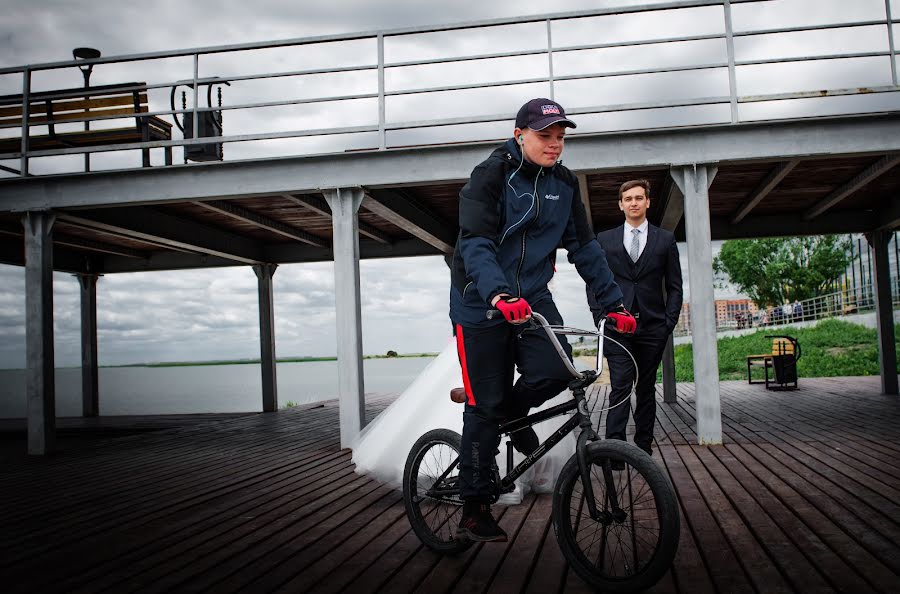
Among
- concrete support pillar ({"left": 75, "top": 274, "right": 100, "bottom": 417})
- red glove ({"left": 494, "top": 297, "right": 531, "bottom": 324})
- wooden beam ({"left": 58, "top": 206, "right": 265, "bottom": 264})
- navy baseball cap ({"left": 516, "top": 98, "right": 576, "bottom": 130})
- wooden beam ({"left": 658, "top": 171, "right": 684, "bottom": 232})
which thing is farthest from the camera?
concrete support pillar ({"left": 75, "top": 274, "right": 100, "bottom": 417})

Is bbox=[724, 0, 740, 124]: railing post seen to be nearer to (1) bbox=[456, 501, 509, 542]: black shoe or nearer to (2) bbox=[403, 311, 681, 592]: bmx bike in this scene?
(2) bbox=[403, 311, 681, 592]: bmx bike

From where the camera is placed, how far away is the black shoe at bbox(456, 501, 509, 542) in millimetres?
2797

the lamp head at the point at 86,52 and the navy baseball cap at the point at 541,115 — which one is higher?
the lamp head at the point at 86,52

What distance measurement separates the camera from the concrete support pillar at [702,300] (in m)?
6.57

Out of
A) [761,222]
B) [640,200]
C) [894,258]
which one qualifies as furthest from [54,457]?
[894,258]

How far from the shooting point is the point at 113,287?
13.9 m

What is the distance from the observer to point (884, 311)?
11180 millimetres

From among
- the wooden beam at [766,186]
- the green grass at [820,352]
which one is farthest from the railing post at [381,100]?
the green grass at [820,352]

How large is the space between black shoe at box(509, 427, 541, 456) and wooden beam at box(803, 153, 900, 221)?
565 cm

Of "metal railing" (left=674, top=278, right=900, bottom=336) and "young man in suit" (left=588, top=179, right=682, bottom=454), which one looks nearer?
"young man in suit" (left=588, top=179, right=682, bottom=454)

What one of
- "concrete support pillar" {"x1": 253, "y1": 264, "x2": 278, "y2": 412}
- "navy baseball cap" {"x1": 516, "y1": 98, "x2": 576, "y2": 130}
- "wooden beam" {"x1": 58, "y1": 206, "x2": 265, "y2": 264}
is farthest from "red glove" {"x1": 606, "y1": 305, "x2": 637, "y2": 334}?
"concrete support pillar" {"x1": 253, "y1": 264, "x2": 278, "y2": 412}

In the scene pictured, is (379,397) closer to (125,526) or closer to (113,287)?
(113,287)

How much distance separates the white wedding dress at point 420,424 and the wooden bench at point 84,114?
166 inches

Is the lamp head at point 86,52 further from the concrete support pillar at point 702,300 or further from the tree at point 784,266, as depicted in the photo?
the tree at point 784,266
